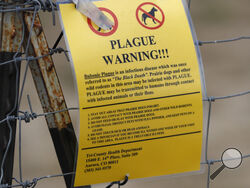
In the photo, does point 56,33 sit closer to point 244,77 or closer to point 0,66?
point 244,77

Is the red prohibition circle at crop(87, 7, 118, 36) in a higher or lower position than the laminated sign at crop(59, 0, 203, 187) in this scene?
higher

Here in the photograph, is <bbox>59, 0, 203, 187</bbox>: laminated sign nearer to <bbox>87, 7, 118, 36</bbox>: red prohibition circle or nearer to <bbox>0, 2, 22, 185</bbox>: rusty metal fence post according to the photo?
<bbox>87, 7, 118, 36</bbox>: red prohibition circle

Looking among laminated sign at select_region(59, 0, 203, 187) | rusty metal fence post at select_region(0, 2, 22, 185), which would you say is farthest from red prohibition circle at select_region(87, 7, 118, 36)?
rusty metal fence post at select_region(0, 2, 22, 185)

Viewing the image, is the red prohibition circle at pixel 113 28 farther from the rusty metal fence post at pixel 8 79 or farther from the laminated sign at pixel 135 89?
the rusty metal fence post at pixel 8 79

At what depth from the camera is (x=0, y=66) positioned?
1.18 metres

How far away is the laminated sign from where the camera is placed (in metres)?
1.11

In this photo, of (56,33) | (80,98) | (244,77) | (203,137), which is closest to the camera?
(80,98)

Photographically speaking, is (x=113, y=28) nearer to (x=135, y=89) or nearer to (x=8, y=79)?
(x=135, y=89)

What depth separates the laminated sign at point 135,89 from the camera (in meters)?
1.11

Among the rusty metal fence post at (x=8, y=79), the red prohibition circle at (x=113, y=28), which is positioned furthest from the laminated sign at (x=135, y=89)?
the rusty metal fence post at (x=8, y=79)

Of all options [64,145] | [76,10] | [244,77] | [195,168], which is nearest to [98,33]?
[76,10]

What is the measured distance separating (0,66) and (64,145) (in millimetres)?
263

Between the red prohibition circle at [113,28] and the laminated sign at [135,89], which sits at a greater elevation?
the red prohibition circle at [113,28]

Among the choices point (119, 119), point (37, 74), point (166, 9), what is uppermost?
point (166, 9)
